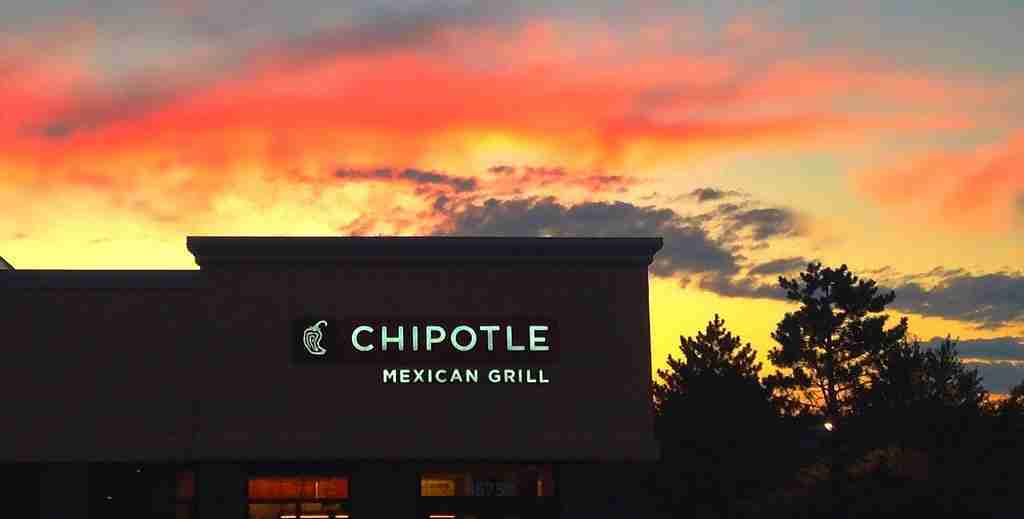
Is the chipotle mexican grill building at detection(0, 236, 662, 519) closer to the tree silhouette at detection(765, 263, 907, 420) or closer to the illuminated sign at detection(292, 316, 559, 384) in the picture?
the illuminated sign at detection(292, 316, 559, 384)

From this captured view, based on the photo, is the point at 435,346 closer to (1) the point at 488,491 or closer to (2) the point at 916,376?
(1) the point at 488,491

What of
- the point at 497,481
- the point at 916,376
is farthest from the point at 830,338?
the point at 497,481

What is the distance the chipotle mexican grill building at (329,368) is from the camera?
3331 centimetres

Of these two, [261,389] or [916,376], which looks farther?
[916,376]

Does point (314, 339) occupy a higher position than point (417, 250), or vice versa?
point (417, 250)

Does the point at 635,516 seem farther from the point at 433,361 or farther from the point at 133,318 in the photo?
the point at 133,318

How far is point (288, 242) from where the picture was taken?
1318 inches

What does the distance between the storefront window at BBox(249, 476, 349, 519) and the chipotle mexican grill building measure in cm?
6

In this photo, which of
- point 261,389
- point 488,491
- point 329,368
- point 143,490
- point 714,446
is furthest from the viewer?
point 714,446

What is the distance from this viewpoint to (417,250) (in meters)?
33.7

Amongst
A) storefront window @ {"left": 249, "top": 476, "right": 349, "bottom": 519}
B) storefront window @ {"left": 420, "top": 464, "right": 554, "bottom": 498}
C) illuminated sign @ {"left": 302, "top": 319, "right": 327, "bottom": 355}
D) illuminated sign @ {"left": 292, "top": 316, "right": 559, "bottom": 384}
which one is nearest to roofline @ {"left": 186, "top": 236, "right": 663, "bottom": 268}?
illuminated sign @ {"left": 292, "top": 316, "right": 559, "bottom": 384}

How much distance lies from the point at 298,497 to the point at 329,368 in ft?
12.1

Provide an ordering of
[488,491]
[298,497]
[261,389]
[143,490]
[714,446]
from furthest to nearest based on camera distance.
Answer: [714,446]
[143,490]
[488,491]
[298,497]
[261,389]

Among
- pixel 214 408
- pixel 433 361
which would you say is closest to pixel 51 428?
pixel 214 408
